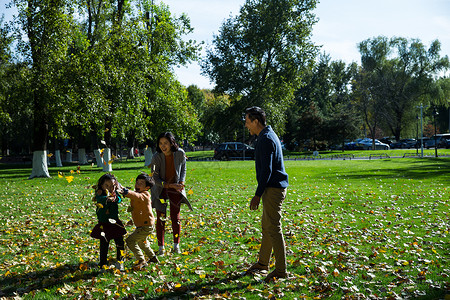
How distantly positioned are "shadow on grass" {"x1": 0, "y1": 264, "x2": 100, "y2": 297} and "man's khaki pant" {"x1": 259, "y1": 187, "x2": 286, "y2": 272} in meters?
2.57

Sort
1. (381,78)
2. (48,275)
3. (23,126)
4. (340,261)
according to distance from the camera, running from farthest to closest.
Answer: (381,78), (23,126), (340,261), (48,275)

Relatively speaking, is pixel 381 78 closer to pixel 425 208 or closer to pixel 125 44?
pixel 125 44

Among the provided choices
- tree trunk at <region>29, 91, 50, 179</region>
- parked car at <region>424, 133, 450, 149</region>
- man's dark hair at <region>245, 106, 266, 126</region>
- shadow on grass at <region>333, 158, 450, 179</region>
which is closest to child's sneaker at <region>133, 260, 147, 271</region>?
man's dark hair at <region>245, 106, 266, 126</region>

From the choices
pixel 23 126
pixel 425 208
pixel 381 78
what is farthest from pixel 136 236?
pixel 381 78

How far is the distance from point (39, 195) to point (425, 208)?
43.3 feet

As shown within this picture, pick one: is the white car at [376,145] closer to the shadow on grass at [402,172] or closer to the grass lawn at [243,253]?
the shadow on grass at [402,172]

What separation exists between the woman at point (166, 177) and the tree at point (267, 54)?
113ft

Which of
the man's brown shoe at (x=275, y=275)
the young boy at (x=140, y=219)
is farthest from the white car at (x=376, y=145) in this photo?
the young boy at (x=140, y=219)

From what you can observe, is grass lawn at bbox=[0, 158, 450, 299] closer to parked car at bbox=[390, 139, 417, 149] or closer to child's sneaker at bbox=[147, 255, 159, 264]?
child's sneaker at bbox=[147, 255, 159, 264]

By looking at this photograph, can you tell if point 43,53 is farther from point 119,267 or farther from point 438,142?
point 438,142

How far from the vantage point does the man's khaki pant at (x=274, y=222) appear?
16.3 ft

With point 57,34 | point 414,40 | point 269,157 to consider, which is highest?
point 414,40

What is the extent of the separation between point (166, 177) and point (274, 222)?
2145 mm

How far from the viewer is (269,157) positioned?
16.1 ft
